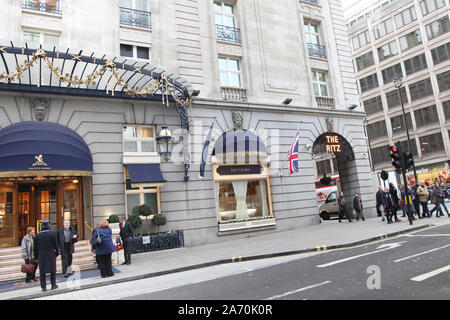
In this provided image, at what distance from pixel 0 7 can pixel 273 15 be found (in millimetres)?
14760

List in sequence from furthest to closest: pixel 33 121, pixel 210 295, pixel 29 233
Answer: pixel 33 121, pixel 29 233, pixel 210 295

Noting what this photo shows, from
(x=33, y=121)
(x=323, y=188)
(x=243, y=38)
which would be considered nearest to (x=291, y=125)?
(x=243, y=38)

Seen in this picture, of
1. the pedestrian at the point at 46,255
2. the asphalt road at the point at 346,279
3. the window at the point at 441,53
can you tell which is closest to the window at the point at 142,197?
the pedestrian at the point at 46,255

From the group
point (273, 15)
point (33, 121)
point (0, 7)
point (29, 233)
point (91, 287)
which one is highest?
point (273, 15)

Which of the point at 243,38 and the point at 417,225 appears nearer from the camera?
the point at 417,225

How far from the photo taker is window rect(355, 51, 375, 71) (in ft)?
177

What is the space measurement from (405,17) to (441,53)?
8580 millimetres

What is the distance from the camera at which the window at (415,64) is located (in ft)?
151

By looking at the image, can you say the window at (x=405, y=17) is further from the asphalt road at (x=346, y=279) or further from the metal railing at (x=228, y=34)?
the asphalt road at (x=346, y=279)

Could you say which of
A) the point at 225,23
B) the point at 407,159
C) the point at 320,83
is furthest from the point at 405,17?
the point at 407,159

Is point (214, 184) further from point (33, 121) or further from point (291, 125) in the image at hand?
point (33, 121)

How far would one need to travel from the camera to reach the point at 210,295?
6.95 m

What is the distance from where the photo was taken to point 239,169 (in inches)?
712

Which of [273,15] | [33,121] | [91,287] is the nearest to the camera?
[91,287]
